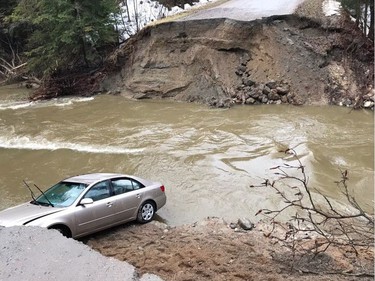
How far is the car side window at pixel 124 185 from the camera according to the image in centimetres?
971

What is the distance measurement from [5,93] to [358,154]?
2377cm

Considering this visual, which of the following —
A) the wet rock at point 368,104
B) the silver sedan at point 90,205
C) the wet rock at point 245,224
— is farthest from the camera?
the wet rock at point 368,104

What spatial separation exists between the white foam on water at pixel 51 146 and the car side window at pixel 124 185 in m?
5.56

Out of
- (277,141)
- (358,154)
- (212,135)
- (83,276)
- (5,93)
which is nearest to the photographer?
(83,276)

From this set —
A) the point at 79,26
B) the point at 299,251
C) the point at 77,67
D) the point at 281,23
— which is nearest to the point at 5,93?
the point at 77,67

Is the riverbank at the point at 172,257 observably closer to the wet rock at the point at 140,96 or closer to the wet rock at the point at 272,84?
the wet rock at the point at 272,84

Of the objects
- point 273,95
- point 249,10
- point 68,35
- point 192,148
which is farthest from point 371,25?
point 68,35

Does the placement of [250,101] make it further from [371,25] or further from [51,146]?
[51,146]

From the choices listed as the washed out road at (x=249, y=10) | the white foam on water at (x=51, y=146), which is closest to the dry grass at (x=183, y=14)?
the washed out road at (x=249, y=10)

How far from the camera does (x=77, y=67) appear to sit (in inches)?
1174

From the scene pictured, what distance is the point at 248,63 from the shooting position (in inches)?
934

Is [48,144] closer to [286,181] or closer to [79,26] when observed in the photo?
[286,181]

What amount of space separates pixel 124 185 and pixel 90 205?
3.86 feet

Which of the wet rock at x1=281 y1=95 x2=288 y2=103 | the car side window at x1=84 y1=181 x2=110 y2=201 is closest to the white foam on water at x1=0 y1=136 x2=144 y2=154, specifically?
the car side window at x1=84 y1=181 x2=110 y2=201
